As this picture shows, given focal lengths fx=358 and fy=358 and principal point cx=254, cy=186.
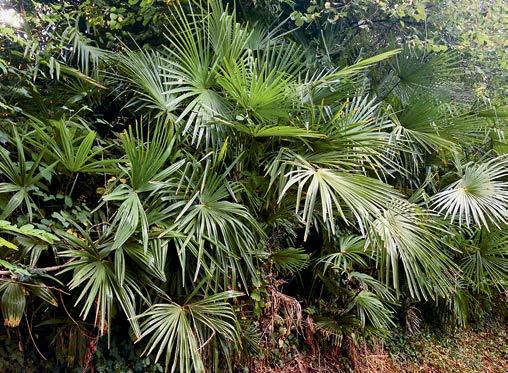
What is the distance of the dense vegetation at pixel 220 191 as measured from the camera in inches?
66.3

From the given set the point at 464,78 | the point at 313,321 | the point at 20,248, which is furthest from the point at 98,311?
the point at 464,78

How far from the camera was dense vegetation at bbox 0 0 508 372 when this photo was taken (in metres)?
1.68

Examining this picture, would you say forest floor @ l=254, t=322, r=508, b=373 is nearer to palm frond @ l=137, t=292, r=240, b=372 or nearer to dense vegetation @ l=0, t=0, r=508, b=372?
dense vegetation @ l=0, t=0, r=508, b=372

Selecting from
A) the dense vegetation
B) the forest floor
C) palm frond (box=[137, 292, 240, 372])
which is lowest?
the forest floor

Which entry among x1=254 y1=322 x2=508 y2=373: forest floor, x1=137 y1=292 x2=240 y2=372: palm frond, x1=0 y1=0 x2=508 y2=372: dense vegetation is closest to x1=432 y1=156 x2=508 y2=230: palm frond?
x1=0 y1=0 x2=508 y2=372: dense vegetation

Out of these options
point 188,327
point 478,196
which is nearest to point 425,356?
point 478,196

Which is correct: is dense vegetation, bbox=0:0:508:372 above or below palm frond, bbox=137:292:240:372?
above

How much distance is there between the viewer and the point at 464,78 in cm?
360

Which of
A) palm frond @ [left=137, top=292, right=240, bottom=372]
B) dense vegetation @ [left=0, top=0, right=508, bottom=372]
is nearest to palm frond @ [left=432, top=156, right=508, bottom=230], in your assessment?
dense vegetation @ [left=0, top=0, right=508, bottom=372]

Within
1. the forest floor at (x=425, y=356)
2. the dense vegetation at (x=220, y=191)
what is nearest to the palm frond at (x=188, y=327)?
the dense vegetation at (x=220, y=191)

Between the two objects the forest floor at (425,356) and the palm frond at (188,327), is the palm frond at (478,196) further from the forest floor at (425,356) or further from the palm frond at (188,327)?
the palm frond at (188,327)

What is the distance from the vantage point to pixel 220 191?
1980 mm

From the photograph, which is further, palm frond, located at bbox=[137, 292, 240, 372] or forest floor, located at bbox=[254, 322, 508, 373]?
forest floor, located at bbox=[254, 322, 508, 373]

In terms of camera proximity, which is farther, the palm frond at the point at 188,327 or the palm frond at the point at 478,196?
the palm frond at the point at 478,196
